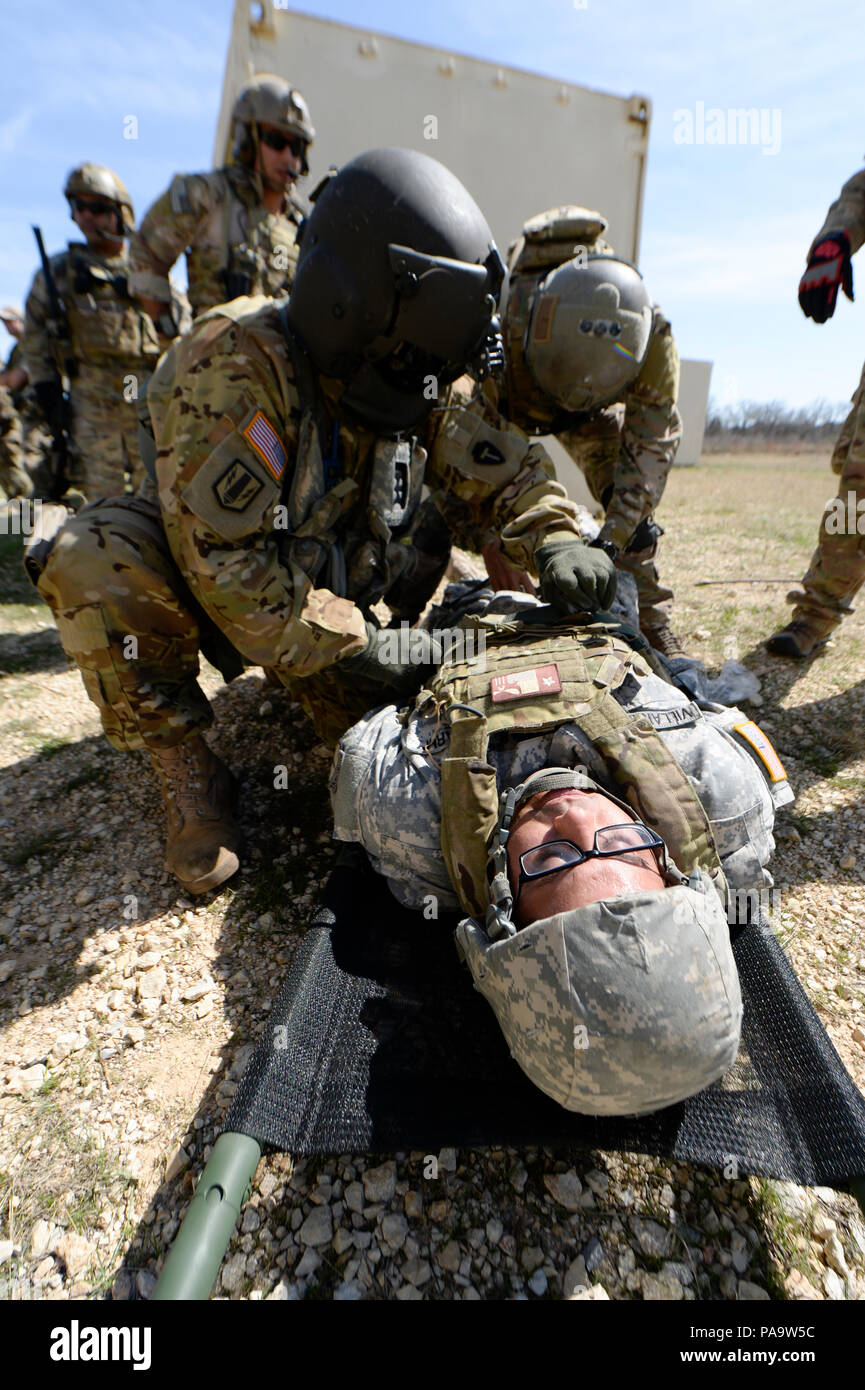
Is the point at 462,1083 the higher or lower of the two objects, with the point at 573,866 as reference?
lower

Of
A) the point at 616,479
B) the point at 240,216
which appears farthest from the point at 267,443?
the point at 240,216

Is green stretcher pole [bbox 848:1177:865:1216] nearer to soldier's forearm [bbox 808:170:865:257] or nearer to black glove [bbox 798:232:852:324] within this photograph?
black glove [bbox 798:232:852:324]

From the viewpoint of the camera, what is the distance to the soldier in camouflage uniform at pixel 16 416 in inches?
192

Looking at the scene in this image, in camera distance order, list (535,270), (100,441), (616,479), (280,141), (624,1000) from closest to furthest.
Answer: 1. (624,1000)
2. (535,270)
3. (616,479)
4. (280,141)
5. (100,441)

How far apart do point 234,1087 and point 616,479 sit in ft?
10.0

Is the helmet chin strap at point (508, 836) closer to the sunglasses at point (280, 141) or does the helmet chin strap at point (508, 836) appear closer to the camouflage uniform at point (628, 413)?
the camouflage uniform at point (628, 413)

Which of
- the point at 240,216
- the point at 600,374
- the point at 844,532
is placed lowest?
→ the point at 844,532

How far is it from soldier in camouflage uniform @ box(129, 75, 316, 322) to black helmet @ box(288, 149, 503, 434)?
232 cm

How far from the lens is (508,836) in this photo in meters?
1.57

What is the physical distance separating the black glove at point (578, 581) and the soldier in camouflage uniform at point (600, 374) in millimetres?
1007

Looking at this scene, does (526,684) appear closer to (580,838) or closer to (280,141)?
(580,838)

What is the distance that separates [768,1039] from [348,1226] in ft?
3.17

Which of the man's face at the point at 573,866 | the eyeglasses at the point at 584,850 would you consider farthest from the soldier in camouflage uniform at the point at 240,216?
the eyeglasses at the point at 584,850
